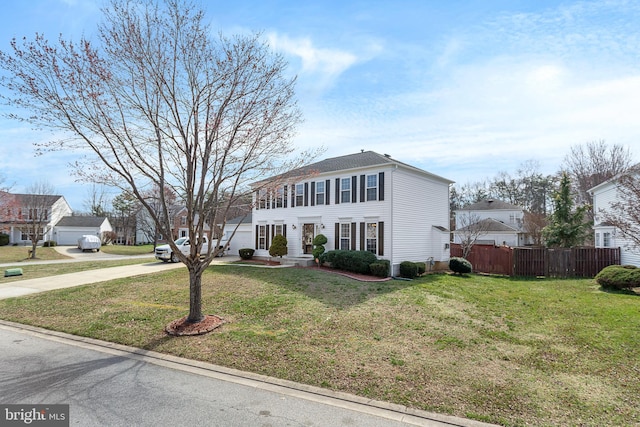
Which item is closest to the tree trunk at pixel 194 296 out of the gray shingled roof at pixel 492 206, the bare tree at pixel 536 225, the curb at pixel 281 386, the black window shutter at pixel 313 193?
the curb at pixel 281 386

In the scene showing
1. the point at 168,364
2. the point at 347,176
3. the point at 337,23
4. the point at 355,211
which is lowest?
the point at 168,364

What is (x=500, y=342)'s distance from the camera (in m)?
7.13

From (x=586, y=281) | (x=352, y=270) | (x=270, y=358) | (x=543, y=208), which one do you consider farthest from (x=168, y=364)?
(x=543, y=208)

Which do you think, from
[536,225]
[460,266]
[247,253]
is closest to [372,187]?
[460,266]

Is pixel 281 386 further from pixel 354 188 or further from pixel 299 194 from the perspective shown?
pixel 299 194

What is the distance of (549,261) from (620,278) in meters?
5.74

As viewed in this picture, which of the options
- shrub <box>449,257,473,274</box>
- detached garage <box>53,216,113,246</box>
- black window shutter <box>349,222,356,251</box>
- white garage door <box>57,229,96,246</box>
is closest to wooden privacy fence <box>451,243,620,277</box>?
shrub <box>449,257,473,274</box>

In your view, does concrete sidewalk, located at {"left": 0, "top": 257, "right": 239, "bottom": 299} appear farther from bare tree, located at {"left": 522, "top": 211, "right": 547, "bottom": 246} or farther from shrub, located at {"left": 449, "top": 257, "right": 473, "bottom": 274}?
bare tree, located at {"left": 522, "top": 211, "right": 547, "bottom": 246}

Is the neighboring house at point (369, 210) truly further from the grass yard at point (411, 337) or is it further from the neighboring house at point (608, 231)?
the neighboring house at point (608, 231)

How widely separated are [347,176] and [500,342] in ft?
40.7

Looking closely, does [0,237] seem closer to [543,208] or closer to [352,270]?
[352,270]

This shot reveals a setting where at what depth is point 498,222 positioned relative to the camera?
121 ft

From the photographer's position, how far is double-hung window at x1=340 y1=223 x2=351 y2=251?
59.7 feet

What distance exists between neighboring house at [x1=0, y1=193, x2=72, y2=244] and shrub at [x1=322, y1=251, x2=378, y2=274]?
27612mm
